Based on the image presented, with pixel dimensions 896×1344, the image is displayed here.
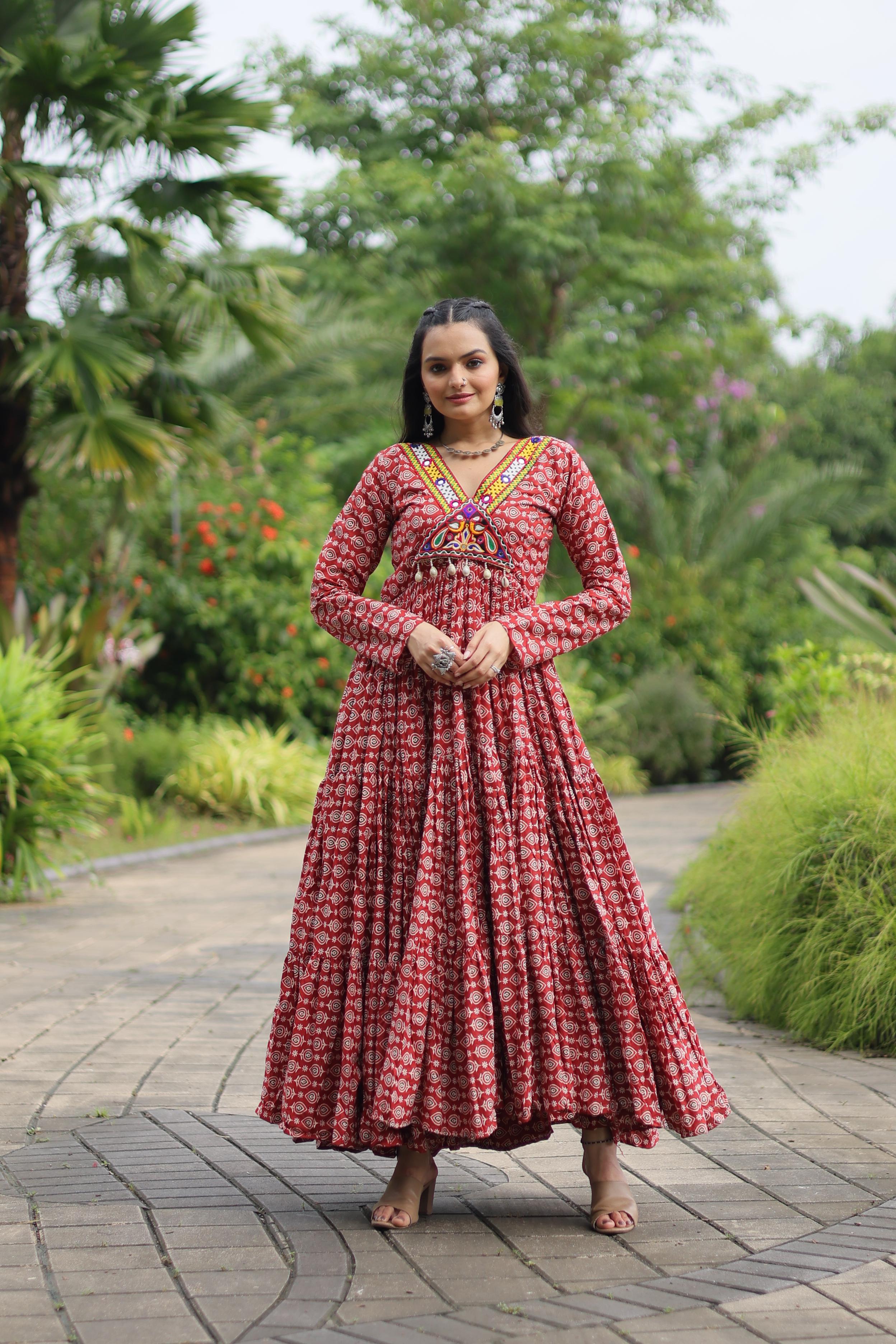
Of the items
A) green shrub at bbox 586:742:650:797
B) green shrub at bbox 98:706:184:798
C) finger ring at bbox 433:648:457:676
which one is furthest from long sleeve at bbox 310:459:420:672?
green shrub at bbox 586:742:650:797

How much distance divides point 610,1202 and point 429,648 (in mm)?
1274

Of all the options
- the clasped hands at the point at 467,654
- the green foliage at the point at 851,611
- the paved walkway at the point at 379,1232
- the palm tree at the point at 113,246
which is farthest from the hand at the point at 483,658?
the palm tree at the point at 113,246

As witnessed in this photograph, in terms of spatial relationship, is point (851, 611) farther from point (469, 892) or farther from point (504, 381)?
point (469, 892)

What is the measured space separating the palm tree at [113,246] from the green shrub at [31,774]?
2.94m

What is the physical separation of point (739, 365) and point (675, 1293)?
83.2ft

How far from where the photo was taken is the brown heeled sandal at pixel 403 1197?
10.2 feet

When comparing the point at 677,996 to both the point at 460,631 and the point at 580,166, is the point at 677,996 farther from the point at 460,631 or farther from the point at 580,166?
the point at 580,166

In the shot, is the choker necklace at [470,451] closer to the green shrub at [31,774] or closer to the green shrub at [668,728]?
the green shrub at [31,774]

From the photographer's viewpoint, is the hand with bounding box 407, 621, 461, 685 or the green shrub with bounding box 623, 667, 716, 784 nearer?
the hand with bounding box 407, 621, 461, 685

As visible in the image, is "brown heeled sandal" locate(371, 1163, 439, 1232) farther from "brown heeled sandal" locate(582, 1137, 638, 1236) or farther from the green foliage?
the green foliage

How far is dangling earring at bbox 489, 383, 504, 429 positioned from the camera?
3.47m

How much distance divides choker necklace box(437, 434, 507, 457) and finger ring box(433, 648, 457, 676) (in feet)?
1.86

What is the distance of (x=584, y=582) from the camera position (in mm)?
3494

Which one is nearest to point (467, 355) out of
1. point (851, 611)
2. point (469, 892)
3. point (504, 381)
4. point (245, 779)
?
point (504, 381)
